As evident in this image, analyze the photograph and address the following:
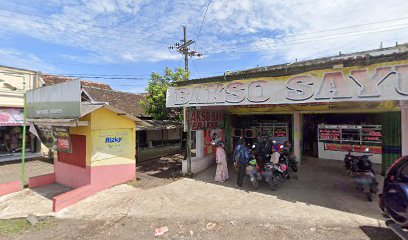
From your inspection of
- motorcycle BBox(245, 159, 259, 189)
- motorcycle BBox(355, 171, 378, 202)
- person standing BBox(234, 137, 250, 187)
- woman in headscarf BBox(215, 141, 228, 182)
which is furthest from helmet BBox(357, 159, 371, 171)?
woman in headscarf BBox(215, 141, 228, 182)

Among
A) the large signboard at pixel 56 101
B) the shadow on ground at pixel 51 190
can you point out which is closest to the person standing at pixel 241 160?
the large signboard at pixel 56 101

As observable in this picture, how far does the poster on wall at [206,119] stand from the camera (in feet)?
32.1

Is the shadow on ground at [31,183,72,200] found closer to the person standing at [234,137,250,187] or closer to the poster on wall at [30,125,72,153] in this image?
the poster on wall at [30,125,72,153]

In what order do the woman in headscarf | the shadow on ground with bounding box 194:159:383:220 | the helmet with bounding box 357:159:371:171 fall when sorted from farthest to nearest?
the woman in headscarf, the helmet with bounding box 357:159:371:171, the shadow on ground with bounding box 194:159:383:220

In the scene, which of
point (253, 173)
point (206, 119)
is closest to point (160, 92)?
point (206, 119)

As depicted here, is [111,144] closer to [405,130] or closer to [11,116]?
[405,130]

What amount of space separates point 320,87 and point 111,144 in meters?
7.40

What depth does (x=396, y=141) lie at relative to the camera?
326 inches

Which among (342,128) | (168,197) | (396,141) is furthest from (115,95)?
(396,141)

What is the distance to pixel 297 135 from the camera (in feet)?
33.8

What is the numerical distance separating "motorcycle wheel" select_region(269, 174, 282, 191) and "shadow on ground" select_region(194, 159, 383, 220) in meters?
0.14

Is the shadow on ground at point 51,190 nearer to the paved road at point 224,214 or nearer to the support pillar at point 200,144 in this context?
the paved road at point 224,214

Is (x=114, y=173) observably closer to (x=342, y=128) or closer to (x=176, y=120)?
(x=176, y=120)

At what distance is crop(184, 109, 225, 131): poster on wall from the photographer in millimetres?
9797
